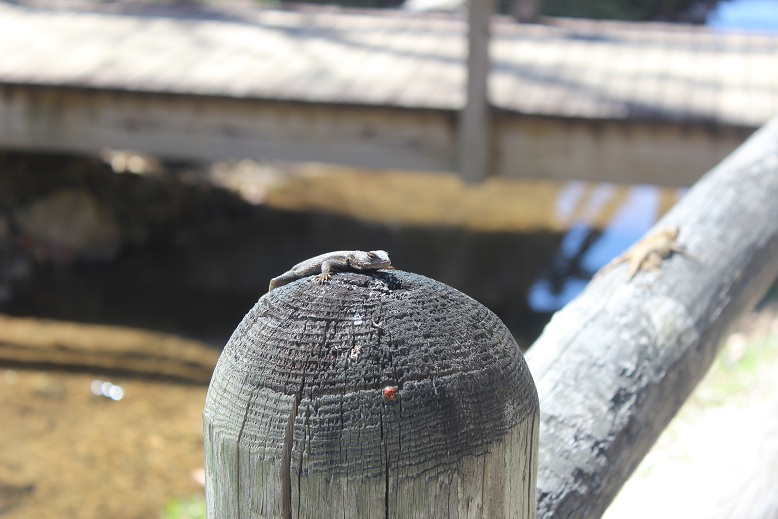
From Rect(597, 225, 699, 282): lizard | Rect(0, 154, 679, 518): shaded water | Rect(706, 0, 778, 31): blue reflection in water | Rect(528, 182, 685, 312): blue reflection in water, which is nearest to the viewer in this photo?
Rect(597, 225, 699, 282): lizard

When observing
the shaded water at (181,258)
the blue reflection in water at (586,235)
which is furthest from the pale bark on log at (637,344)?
the blue reflection in water at (586,235)

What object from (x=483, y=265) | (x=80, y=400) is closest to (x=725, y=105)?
(x=483, y=265)

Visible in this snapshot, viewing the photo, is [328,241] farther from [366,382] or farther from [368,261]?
[366,382]

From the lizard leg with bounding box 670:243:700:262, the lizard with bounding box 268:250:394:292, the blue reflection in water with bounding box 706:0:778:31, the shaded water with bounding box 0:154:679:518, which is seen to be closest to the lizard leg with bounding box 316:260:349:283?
the lizard with bounding box 268:250:394:292

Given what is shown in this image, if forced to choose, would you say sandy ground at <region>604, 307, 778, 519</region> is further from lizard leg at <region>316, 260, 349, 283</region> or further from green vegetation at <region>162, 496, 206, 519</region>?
green vegetation at <region>162, 496, 206, 519</region>

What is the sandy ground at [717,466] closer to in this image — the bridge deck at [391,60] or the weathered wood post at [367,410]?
the weathered wood post at [367,410]

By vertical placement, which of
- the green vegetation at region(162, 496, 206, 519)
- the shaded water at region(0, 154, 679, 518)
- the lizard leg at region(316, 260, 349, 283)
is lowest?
the green vegetation at region(162, 496, 206, 519)
